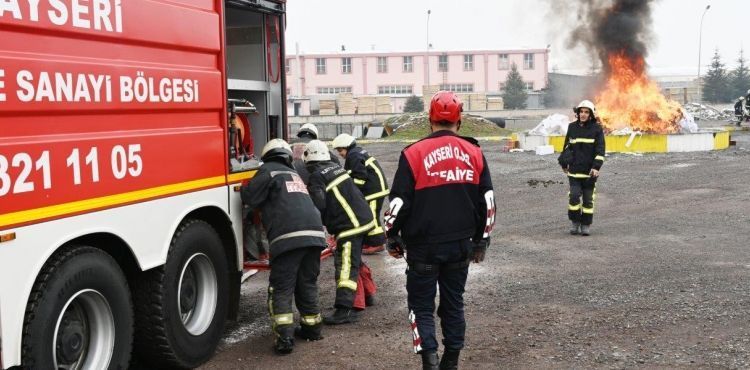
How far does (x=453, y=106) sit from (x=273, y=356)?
2284 mm

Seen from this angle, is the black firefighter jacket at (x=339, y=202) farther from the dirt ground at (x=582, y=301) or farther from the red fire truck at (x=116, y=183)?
the dirt ground at (x=582, y=301)

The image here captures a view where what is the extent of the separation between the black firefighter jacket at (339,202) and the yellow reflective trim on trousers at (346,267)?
0.10 m

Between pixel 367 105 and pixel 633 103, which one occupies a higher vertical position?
pixel 367 105

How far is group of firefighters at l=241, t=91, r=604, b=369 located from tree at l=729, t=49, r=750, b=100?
7746 centimetres

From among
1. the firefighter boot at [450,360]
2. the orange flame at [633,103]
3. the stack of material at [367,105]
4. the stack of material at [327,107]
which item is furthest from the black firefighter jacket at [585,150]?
the stack of material at [327,107]

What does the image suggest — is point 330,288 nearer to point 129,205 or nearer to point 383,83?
point 129,205

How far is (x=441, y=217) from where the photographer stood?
4.73m

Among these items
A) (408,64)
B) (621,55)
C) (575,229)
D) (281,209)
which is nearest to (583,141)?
(575,229)

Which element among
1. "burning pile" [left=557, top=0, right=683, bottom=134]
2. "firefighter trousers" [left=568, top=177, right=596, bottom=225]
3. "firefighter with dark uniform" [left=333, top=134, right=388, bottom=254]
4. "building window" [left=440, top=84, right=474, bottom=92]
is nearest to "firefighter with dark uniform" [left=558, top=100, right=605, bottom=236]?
"firefighter trousers" [left=568, top=177, right=596, bottom=225]

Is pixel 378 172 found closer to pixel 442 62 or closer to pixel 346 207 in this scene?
pixel 346 207

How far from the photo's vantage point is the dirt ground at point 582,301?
5571 mm

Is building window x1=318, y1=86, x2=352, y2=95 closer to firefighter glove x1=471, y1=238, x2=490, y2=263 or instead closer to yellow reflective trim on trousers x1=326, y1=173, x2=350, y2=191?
yellow reflective trim on trousers x1=326, y1=173, x2=350, y2=191

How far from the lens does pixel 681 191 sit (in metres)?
14.9

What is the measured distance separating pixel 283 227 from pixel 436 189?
1507mm
